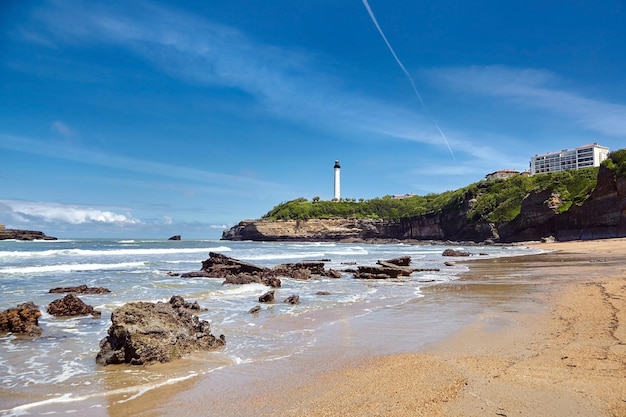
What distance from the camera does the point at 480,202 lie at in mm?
81938

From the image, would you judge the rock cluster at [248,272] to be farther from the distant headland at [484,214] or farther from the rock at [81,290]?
the distant headland at [484,214]

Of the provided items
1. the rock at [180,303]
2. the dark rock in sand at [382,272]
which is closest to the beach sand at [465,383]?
the rock at [180,303]

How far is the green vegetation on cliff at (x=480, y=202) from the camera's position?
209 ft

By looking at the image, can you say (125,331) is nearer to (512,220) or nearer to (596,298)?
(596,298)

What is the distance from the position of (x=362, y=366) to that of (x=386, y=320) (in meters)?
3.75

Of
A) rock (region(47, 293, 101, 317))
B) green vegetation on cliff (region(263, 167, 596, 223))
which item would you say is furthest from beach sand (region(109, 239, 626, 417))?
green vegetation on cliff (region(263, 167, 596, 223))

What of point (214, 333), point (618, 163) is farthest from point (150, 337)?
point (618, 163)

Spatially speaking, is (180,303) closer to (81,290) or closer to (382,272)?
(81,290)

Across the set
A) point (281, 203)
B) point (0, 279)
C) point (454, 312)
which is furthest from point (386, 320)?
point (281, 203)

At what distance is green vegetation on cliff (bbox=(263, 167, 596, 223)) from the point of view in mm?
63750

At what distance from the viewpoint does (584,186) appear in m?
63.0

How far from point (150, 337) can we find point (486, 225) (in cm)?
7700

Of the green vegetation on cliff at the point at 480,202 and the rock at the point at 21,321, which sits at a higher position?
the green vegetation on cliff at the point at 480,202

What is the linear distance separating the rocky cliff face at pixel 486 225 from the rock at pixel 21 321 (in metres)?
55.5
